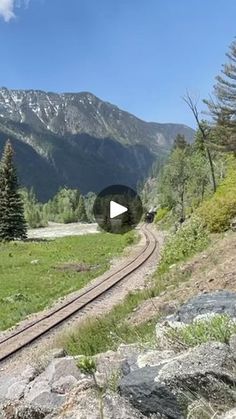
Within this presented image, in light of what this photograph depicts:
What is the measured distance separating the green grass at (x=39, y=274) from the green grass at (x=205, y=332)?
14580 millimetres

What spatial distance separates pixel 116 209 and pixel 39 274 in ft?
182

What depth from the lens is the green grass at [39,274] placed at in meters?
23.2

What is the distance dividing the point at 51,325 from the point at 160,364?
12.9 meters

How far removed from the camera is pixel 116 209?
291 feet

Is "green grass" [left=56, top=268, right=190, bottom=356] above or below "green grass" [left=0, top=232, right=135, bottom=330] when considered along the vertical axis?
above

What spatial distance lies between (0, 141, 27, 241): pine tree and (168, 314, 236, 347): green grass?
206ft

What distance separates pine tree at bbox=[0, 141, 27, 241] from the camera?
221ft

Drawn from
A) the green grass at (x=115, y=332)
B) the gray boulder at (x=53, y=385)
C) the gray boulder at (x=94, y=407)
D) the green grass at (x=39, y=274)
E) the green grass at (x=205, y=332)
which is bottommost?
the green grass at (x=39, y=274)

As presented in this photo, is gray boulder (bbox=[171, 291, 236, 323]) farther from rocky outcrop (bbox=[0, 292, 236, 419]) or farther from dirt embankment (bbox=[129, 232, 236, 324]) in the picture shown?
dirt embankment (bbox=[129, 232, 236, 324])

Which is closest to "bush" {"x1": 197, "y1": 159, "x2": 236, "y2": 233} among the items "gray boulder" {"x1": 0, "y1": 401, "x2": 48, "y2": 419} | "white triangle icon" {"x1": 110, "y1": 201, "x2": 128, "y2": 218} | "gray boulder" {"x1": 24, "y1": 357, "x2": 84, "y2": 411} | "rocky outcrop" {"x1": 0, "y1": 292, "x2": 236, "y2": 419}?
"gray boulder" {"x1": 24, "y1": 357, "x2": 84, "y2": 411}

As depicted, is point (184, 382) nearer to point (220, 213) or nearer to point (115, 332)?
point (115, 332)

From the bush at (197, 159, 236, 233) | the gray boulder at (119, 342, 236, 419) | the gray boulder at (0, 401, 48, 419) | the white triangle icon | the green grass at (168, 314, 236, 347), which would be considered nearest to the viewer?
the gray boulder at (119, 342, 236, 419)
